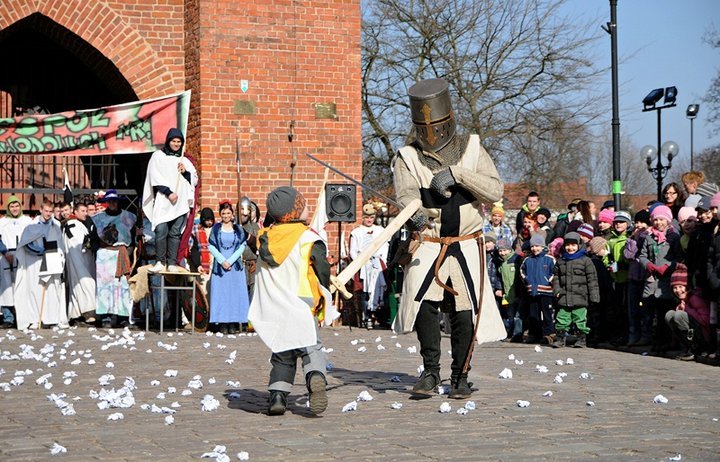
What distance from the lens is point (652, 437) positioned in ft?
22.0

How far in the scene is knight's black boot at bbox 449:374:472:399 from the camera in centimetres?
841

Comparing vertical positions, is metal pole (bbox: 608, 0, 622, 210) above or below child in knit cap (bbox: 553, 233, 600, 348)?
above

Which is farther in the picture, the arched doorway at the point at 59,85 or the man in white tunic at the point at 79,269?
the arched doorway at the point at 59,85

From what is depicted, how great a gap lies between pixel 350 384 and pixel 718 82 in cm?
3517

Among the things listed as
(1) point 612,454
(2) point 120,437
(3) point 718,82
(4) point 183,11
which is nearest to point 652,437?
(1) point 612,454

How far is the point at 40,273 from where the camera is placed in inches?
696

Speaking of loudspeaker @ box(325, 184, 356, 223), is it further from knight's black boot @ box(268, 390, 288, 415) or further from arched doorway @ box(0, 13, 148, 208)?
knight's black boot @ box(268, 390, 288, 415)

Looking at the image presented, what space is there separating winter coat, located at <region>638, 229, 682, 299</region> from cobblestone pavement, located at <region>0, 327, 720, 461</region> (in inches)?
34.6

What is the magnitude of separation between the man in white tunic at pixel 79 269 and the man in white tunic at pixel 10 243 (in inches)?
26.7

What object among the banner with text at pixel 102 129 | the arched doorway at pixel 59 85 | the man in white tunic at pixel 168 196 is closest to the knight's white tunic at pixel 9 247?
the banner with text at pixel 102 129

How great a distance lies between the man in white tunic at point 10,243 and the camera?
17.9 metres

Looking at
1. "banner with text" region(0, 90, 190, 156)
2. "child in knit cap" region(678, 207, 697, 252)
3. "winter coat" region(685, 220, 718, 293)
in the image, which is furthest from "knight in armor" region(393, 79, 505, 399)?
"banner with text" region(0, 90, 190, 156)

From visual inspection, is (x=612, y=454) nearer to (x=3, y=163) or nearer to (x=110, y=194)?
(x=110, y=194)

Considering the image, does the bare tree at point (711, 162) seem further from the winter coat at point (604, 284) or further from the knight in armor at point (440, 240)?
the knight in armor at point (440, 240)
